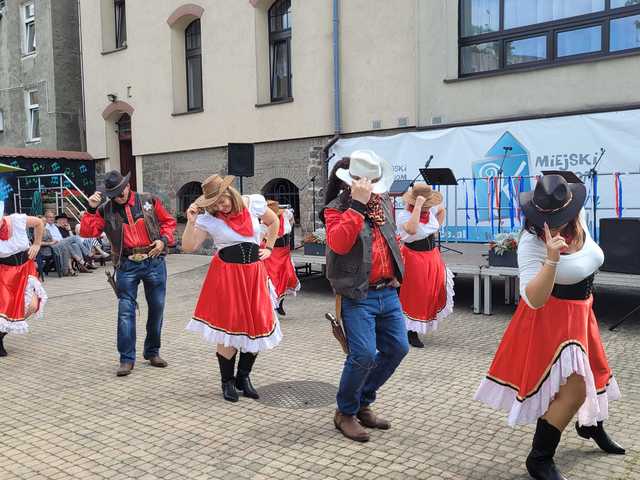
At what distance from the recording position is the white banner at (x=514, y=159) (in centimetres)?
973

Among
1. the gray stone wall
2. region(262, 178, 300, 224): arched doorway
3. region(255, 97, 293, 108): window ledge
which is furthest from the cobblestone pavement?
the gray stone wall

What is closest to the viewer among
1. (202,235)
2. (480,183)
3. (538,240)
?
(538,240)

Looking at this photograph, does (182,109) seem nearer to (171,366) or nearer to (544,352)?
(171,366)

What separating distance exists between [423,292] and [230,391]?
8.28ft

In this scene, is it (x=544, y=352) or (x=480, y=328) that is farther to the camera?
(x=480, y=328)

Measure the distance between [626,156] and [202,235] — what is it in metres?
7.38

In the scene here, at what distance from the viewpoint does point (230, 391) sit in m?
5.15

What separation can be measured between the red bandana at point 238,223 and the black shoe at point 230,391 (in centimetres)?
122

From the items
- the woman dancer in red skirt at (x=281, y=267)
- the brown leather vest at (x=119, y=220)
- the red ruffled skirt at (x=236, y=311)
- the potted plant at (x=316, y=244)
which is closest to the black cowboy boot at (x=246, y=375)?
the red ruffled skirt at (x=236, y=311)

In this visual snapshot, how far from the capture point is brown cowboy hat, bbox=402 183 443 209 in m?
6.42

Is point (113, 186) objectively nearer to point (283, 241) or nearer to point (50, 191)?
point (283, 241)

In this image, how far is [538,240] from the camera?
330 centimetres

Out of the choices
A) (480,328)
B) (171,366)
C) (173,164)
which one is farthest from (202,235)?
(173,164)

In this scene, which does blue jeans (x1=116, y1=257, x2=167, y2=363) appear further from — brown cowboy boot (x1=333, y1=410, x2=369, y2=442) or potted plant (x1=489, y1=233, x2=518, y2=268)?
potted plant (x1=489, y1=233, x2=518, y2=268)
